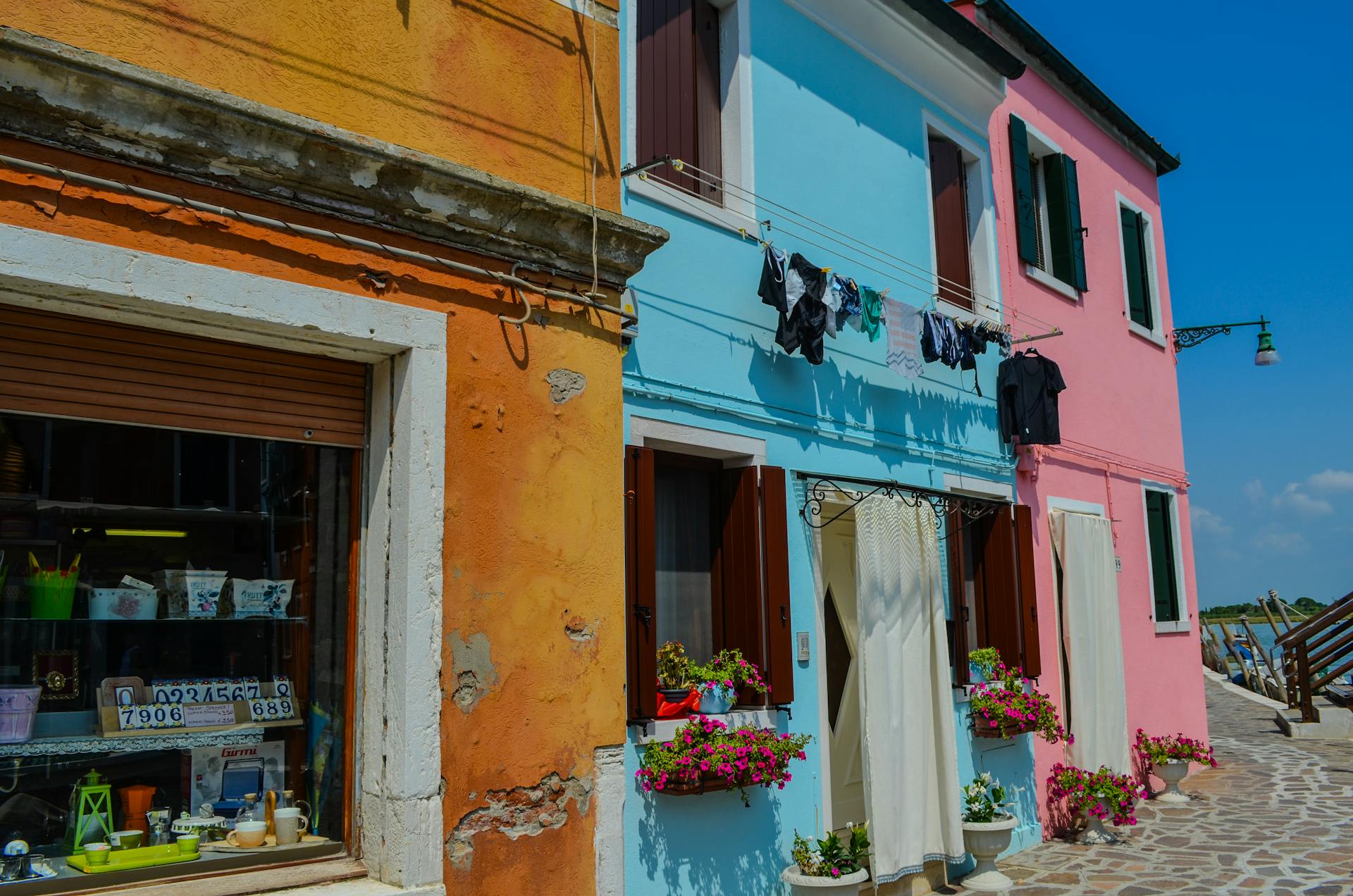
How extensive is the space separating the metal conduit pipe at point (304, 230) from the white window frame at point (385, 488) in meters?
0.19

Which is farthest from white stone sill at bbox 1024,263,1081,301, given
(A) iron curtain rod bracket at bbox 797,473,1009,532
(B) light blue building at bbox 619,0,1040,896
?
(A) iron curtain rod bracket at bbox 797,473,1009,532

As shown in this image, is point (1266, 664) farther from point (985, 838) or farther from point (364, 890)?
point (364, 890)

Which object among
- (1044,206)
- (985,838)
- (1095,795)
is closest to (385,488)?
(985,838)

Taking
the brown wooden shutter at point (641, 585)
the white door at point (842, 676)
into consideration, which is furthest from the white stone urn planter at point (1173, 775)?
the brown wooden shutter at point (641, 585)

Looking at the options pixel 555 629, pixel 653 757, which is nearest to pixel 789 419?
pixel 653 757

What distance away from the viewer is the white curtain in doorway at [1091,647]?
29.8 ft

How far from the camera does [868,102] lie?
7895 mm

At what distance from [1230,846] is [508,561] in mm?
7103

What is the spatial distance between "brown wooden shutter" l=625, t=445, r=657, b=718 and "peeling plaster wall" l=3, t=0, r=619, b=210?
1463mm

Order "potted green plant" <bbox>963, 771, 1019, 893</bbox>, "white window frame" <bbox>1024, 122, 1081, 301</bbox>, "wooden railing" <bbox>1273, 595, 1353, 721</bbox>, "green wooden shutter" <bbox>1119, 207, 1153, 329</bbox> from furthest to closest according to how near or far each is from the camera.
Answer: "wooden railing" <bbox>1273, 595, 1353, 721</bbox> → "green wooden shutter" <bbox>1119, 207, 1153, 329</bbox> → "white window frame" <bbox>1024, 122, 1081, 301</bbox> → "potted green plant" <bbox>963, 771, 1019, 893</bbox>

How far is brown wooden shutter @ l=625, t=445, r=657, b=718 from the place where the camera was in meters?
5.33

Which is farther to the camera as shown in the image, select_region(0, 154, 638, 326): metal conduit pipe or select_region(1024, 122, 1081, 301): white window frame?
select_region(1024, 122, 1081, 301): white window frame

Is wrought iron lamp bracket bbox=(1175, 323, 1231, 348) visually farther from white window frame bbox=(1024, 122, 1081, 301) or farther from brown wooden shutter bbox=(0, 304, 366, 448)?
brown wooden shutter bbox=(0, 304, 366, 448)

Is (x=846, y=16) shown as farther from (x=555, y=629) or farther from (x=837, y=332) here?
(x=555, y=629)
